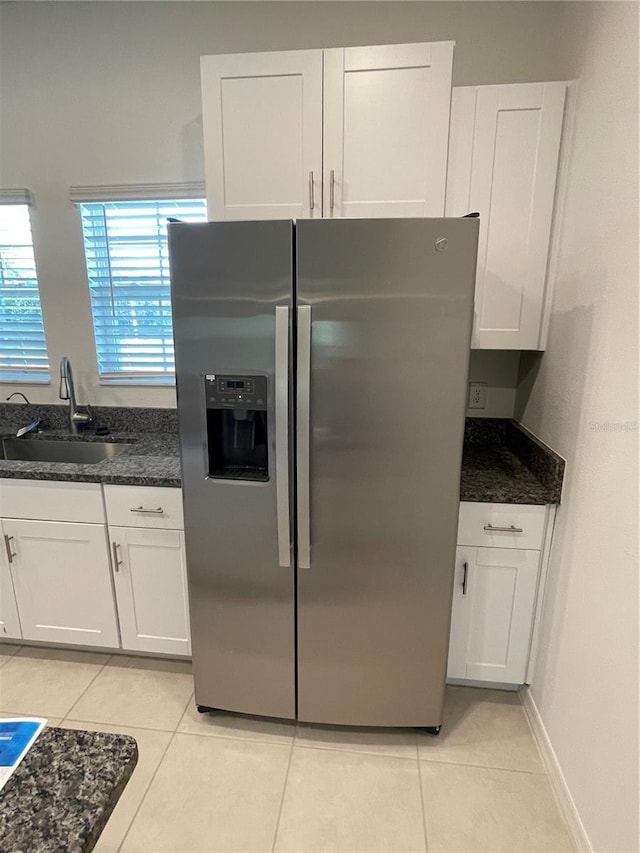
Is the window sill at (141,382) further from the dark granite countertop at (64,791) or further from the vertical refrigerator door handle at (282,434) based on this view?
the dark granite countertop at (64,791)

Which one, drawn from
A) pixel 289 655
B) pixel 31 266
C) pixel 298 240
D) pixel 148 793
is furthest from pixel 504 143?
pixel 148 793

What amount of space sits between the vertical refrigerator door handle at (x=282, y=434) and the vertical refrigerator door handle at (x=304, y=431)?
0.13 ft

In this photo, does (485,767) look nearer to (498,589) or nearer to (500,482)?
(498,589)

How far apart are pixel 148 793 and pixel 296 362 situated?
1503 millimetres

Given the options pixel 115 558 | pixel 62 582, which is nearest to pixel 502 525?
pixel 115 558

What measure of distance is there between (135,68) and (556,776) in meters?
3.29

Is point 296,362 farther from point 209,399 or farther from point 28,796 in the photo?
point 28,796

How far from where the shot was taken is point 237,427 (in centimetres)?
156

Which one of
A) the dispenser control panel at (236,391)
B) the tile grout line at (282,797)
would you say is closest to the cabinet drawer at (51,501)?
the dispenser control panel at (236,391)

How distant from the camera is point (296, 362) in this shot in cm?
142

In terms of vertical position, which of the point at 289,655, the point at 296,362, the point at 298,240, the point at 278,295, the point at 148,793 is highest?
the point at 298,240

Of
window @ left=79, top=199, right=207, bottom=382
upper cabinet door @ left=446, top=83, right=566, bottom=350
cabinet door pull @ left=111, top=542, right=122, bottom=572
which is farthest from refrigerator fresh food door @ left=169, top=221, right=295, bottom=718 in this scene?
window @ left=79, top=199, right=207, bottom=382

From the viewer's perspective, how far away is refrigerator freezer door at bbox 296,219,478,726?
1.34 meters

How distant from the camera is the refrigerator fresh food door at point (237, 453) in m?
Result: 1.39
